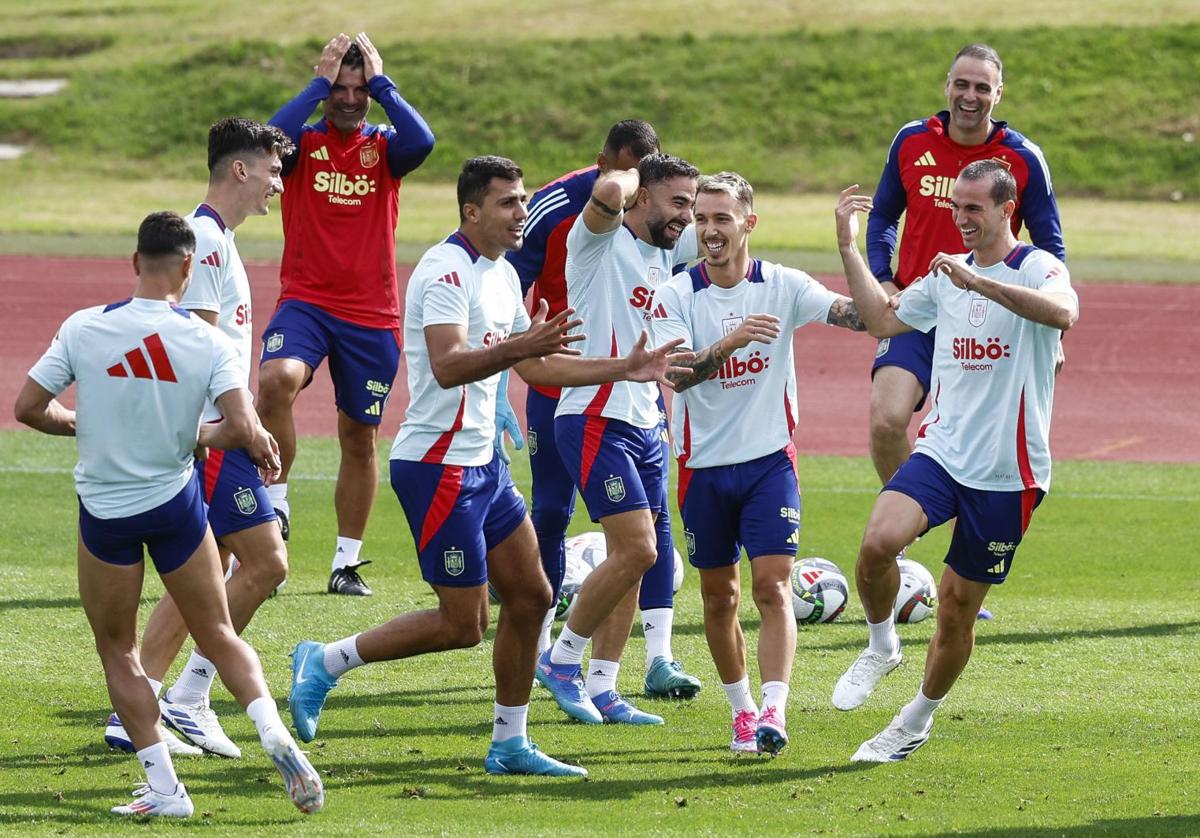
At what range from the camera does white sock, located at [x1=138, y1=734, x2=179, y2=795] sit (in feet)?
20.3

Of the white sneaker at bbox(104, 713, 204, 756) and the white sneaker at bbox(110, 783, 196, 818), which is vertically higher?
the white sneaker at bbox(110, 783, 196, 818)

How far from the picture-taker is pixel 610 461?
25.7 feet

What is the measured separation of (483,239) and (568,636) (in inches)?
78.5

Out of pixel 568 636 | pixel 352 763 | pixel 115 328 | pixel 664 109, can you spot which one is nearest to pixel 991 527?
pixel 568 636

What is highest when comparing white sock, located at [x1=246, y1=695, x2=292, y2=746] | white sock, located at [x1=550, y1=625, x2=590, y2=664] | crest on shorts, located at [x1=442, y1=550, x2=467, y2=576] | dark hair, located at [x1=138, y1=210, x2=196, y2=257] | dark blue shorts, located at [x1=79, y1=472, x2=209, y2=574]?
dark hair, located at [x1=138, y1=210, x2=196, y2=257]

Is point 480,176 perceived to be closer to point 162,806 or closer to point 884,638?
point 162,806

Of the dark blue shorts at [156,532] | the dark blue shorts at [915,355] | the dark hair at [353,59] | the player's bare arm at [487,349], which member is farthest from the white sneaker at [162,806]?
the dark hair at [353,59]

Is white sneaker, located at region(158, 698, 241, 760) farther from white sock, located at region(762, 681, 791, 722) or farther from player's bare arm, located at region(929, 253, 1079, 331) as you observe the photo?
player's bare arm, located at region(929, 253, 1079, 331)

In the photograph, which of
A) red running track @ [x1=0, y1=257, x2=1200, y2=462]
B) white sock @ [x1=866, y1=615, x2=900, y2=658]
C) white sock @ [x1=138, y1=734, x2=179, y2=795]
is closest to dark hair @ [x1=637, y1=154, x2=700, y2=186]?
white sock @ [x1=866, y1=615, x2=900, y2=658]

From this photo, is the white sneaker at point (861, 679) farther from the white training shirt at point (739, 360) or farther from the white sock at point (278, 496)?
the white sock at point (278, 496)

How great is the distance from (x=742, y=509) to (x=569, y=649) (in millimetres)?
1077

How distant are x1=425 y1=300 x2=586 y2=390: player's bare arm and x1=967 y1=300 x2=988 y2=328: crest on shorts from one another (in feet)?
5.39

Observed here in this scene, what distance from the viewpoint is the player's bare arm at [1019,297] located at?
6664 millimetres

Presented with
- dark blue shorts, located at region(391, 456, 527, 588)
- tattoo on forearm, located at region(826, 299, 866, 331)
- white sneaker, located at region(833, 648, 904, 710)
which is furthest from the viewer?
white sneaker, located at region(833, 648, 904, 710)
